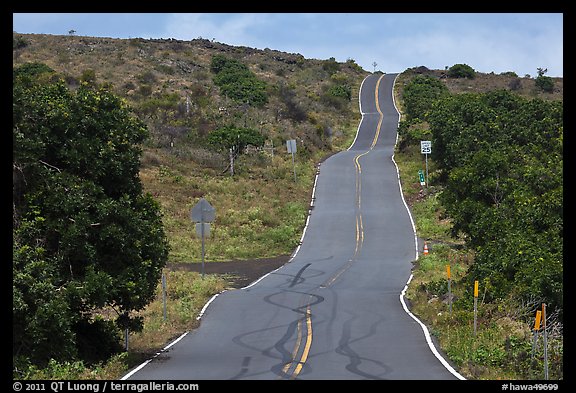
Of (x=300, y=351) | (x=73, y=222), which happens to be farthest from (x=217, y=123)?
(x=73, y=222)

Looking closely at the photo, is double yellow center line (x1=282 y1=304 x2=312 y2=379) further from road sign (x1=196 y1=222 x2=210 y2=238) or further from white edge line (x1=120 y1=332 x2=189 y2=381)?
road sign (x1=196 y1=222 x2=210 y2=238)

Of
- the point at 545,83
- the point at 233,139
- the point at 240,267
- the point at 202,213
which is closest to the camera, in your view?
→ the point at 202,213

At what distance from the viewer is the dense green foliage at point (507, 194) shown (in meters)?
20.1

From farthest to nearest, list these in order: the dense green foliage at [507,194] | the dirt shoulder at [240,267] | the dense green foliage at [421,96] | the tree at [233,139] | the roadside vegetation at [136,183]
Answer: the dense green foliage at [421,96], the tree at [233,139], the dirt shoulder at [240,267], the dense green foliage at [507,194], the roadside vegetation at [136,183]

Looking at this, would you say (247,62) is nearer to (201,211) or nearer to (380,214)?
(380,214)

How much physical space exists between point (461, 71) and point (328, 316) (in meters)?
98.8

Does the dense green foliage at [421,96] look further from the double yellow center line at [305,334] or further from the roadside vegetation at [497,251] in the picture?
the double yellow center line at [305,334]

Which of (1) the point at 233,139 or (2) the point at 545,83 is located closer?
(1) the point at 233,139

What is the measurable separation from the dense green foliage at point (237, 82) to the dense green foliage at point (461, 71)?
36.2m

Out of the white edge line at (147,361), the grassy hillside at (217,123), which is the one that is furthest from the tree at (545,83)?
the white edge line at (147,361)

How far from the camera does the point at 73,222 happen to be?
1554 centimetres

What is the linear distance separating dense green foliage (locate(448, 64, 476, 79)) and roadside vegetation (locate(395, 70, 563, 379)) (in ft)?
223

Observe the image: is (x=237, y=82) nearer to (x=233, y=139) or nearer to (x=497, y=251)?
(x=233, y=139)
